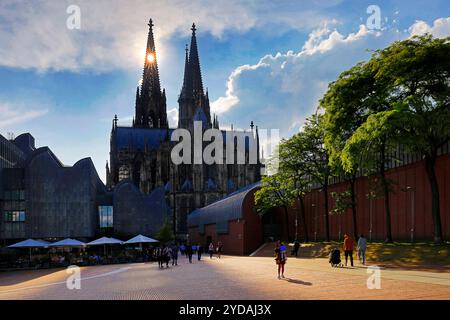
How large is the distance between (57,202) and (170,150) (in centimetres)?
4918

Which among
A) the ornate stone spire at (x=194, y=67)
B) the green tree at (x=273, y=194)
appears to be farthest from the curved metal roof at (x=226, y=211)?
the ornate stone spire at (x=194, y=67)

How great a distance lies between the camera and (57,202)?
72.4 m

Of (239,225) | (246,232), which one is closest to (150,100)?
(239,225)

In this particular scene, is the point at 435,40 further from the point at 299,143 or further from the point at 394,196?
the point at 299,143

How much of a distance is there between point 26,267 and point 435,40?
128 ft

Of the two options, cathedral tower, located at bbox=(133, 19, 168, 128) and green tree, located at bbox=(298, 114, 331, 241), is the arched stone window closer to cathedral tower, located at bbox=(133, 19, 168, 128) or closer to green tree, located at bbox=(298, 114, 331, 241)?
cathedral tower, located at bbox=(133, 19, 168, 128)

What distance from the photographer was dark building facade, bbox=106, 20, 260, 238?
4459 inches

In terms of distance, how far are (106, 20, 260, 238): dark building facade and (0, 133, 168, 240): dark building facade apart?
20432 mm

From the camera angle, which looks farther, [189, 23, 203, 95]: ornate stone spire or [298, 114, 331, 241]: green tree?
[189, 23, 203, 95]: ornate stone spire

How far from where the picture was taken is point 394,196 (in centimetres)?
4175

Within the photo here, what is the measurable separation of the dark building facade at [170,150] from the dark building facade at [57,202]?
20.4 metres

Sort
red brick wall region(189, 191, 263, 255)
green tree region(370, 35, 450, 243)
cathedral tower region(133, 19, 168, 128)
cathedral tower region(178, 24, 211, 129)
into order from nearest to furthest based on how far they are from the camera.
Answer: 1. green tree region(370, 35, 450, 243)
2. red brick wall region(189, 191, 263, 255)
3. cathedral tower region(178, 24, 211, 129)
4. cathedral tower region(133, 19, 168, 128)

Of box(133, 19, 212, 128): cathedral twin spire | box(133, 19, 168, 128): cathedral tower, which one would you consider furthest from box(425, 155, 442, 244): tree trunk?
box(133, 19, 168, 128): cathedral tower
